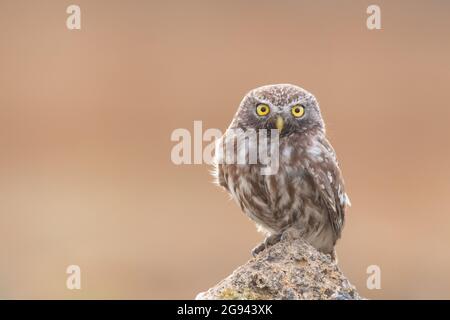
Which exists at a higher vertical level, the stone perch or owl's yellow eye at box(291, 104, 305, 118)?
owl's yellow eye at box(291, 104, 305, 118)

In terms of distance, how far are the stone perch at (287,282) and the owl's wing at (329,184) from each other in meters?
1.07

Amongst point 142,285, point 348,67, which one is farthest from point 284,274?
point 348,67

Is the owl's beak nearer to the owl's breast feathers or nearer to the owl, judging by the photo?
the owl

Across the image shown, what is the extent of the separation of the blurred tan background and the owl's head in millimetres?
6522

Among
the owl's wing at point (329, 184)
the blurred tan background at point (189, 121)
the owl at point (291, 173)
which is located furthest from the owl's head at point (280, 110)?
the blurred tan background at point (189, 121)

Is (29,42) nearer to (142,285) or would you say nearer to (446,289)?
(142,285)

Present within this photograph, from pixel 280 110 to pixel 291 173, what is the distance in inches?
17.6

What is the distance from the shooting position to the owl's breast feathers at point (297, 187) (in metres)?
5.93

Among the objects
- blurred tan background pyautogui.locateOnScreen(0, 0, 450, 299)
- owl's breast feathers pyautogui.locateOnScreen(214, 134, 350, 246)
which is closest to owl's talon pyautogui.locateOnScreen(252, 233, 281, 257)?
owl's breast feathers pyautogui.locateOnScreen(214, 134, 350, 246)

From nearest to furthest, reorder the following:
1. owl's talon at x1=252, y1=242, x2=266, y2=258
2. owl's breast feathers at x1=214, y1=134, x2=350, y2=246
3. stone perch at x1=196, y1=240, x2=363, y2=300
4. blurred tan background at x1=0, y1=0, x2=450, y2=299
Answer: stone perch at x1=196, y1=240, x2=363, y2=300 < owl's talon at x1=252, y1=242, x2=266, y2=258 < owl's breast feathers at x1=214, y1=134, x2=350, y2=246 < blurred tan background at x1=0, y1=0, x2=450, y2=299

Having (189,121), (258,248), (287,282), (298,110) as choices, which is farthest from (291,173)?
(189,121)

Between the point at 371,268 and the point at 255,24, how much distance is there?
26.1 ft

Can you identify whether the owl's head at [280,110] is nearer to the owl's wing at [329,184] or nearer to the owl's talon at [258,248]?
the owl's wing at [329,184]

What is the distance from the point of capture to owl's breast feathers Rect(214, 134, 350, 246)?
5926 mm
